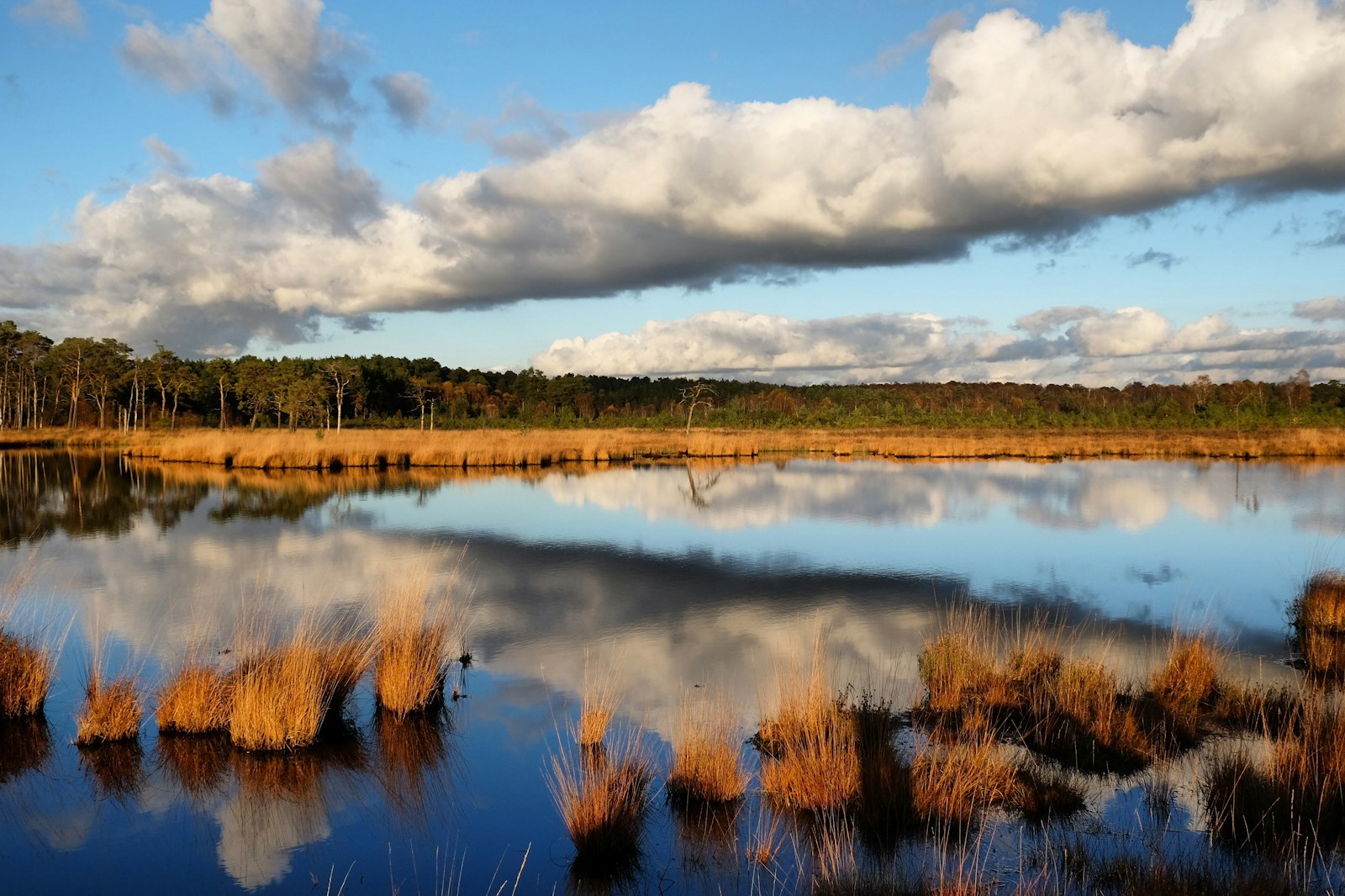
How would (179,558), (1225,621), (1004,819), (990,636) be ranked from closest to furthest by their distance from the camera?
(1004,819)
(990,636)
(1225,621)
(179,558)

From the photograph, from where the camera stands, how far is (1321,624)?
1020 cm

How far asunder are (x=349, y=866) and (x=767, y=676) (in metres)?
4.31

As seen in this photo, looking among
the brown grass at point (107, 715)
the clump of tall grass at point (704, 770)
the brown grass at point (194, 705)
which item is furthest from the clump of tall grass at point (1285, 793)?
the brown grass at point (107, 715)

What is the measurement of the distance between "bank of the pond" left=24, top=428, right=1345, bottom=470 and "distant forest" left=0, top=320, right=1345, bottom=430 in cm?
1012

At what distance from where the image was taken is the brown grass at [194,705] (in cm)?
686

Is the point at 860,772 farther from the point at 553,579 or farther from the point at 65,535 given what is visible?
the point at 65,535

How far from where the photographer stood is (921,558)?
15289 mm

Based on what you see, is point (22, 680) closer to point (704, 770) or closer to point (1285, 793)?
point (704, 770)

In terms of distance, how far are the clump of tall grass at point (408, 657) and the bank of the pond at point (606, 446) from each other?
28475 mm

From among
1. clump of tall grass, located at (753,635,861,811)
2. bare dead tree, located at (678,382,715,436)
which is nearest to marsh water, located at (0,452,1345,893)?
clump of tall grass, located at (753,635,861,811)

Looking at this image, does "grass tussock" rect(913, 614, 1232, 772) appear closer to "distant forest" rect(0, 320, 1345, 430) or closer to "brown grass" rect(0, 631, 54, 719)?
"brown grass" rect(0, 631, 54, 719)

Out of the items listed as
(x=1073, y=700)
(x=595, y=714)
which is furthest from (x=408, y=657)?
(x=1073, y=700)

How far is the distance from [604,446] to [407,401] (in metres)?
71.7

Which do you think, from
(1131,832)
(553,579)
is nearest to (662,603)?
(553,579)
